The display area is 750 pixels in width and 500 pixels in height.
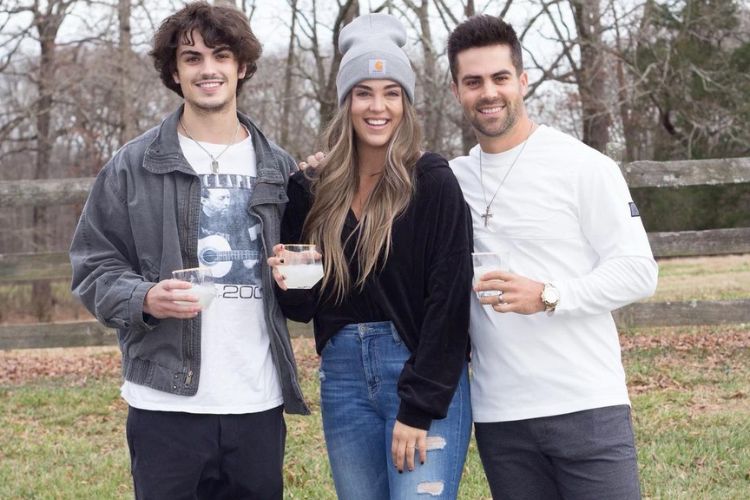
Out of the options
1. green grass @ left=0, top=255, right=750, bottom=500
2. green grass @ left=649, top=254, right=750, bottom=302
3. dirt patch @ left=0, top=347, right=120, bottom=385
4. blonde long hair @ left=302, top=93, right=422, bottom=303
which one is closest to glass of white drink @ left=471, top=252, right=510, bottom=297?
blonde long hair @ left=302, top=93, right=422, bottom=303

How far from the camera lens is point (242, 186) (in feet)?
10.9

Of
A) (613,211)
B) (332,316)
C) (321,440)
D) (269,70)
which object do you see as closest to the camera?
(613,211)

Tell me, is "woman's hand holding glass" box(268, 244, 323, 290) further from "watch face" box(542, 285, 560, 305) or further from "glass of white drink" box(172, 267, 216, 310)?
"watch face" box(542, 285, 560, 305)

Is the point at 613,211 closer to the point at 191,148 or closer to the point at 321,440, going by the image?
the point at 191,148

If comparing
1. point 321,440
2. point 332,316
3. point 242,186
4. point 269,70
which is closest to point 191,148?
point 242,186

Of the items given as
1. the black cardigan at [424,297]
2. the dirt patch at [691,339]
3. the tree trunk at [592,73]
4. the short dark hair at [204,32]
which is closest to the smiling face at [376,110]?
the black cardigan at [424,297]

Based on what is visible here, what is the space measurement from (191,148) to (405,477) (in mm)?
1407

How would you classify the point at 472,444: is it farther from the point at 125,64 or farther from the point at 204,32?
the point at 125,64

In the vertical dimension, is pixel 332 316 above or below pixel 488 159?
below

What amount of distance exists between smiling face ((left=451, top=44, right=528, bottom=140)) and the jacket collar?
29.4 inches

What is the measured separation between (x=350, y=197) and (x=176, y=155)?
645 mm

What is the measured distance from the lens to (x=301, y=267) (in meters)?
3.00

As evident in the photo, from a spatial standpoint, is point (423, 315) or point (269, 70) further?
point (269, 70)

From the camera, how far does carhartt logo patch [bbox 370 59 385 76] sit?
3.17m
